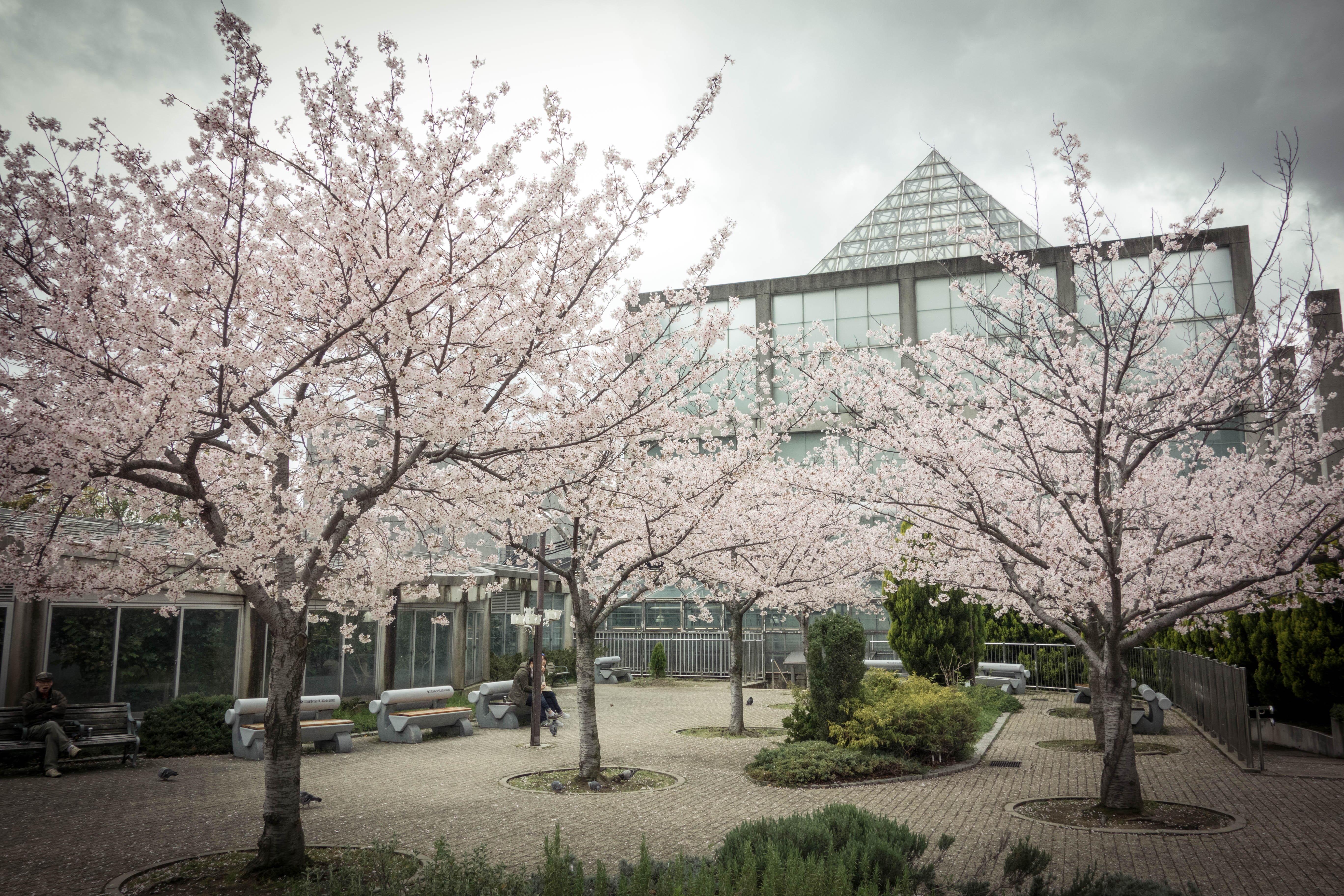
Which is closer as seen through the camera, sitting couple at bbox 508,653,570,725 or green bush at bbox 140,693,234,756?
green bush at bbox 140,693,234,756

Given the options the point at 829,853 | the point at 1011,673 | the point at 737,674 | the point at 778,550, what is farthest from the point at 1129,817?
the point at 1011,673

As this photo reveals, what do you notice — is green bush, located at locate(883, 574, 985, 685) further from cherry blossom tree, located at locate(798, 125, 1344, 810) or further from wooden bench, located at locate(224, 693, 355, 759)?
wooden bench, located at locate(224, 693, 355, 759)

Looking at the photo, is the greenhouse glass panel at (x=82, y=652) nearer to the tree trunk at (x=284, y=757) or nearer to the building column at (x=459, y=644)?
the tree trunk at (x=284, y=757)

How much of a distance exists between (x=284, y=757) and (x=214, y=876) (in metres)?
1.10

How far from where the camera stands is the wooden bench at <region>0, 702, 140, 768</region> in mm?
11469

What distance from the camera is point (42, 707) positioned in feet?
38.0

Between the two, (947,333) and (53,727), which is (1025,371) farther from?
(53,727)

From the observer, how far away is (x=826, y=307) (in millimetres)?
33031

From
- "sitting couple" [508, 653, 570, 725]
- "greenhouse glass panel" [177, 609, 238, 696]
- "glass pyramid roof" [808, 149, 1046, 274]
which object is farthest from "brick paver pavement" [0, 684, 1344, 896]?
"glass pyramid roof" [808, 149, 1046, 274]

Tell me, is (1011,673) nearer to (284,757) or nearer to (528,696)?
(528,696)

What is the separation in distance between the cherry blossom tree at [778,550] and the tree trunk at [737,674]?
26 mm

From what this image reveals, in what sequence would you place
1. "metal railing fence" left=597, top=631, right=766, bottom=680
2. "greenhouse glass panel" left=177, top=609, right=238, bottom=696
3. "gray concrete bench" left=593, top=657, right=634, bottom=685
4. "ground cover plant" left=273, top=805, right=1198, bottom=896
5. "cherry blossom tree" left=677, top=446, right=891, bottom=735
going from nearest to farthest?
"ground cover plant" left=273, top=805, right=1198, bottom=896, "cherry blossom tree" left=677, top=446, right=891, bottom=735, "greenhouse glass panel" left=177, top=609, right=238, bottom=696, "gray concrete bench" left=593, top=657, right=634, bottom=685, "metal railing fence" left=597, top=631, right=766, bottom=680

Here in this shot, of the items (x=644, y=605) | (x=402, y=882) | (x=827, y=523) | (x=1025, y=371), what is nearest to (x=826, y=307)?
(x=644, y=605)

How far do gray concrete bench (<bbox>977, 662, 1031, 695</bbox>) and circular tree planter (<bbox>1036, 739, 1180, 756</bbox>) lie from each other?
23.1ft
